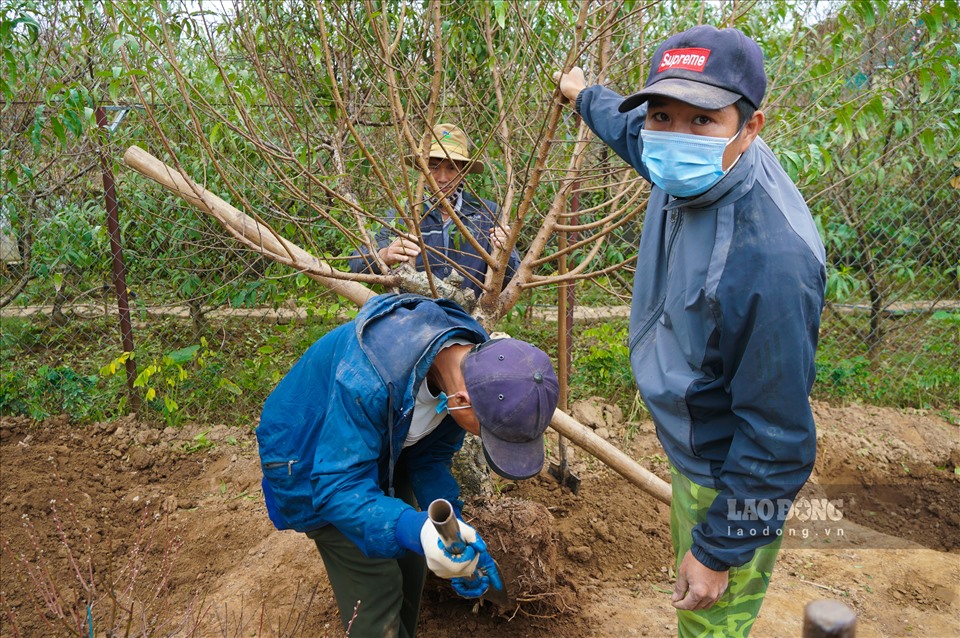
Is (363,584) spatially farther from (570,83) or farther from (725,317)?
(570,83)

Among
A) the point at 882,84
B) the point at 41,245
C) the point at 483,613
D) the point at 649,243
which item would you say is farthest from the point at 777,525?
the point at 41,245

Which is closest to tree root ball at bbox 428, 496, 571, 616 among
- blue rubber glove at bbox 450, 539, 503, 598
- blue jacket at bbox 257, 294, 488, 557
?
blue rubber glove at bbox 450, 539, 503, 598

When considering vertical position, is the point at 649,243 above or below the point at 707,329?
above

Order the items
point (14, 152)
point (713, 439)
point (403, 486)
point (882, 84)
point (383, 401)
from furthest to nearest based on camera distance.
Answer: point (14, 152), point (882, 84), point (403, 486), point (383, 401), point (713, 439)

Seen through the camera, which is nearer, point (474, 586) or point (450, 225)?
point (474, 586)

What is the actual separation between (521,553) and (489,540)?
5.1 inches

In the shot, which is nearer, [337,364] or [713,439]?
[713,439]

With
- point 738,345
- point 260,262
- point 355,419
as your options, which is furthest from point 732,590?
point 260,262

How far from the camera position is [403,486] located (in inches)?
98.0

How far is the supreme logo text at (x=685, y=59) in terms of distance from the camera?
1.57 meters

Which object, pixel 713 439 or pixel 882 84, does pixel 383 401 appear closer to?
pixel 713 439

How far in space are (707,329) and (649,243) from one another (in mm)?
387

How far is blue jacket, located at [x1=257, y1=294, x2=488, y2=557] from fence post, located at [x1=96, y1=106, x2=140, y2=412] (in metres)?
2.53

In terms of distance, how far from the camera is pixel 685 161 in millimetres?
1622
